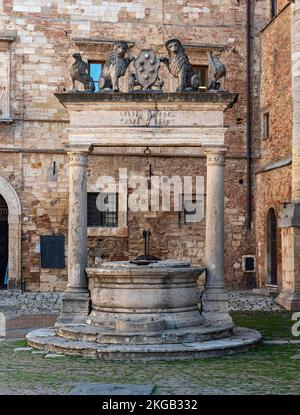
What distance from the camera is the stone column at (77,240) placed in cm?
1004

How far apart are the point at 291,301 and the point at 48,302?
5506 millimetres

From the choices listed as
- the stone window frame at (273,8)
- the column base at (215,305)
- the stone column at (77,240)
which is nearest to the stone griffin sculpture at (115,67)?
the stone column at (77,240)

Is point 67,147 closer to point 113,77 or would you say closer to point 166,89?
point 113,77

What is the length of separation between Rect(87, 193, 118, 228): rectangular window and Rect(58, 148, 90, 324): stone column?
28.0ft

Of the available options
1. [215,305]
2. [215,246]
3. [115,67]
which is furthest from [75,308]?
[115,67]

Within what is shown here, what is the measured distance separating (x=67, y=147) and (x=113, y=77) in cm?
125

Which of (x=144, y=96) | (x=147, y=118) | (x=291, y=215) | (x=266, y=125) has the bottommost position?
(x=291, y=215)

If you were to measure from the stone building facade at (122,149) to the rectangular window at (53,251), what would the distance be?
0.12 meters

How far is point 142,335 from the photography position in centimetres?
887

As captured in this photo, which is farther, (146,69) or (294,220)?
(294,220)

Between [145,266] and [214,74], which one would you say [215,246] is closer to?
[145,266]

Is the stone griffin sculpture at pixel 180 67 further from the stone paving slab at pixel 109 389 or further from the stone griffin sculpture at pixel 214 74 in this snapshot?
the stone paving slab at pixel 109 389

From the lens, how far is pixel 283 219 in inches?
613

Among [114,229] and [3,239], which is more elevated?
[114,229]
